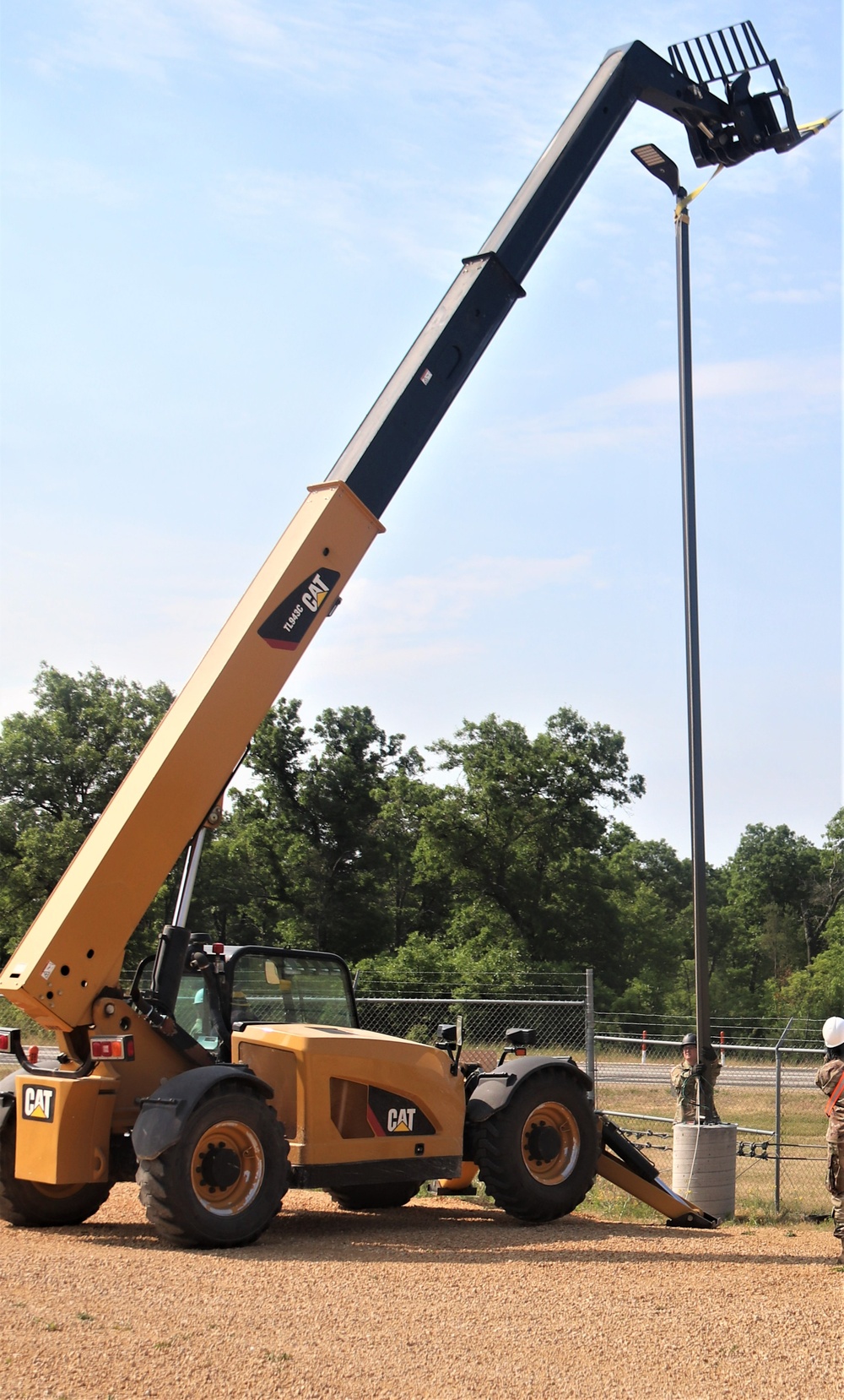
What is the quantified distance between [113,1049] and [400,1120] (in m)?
2.21

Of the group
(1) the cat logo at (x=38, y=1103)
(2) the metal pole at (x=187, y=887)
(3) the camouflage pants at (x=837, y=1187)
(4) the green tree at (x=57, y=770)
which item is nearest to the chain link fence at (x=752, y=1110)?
(3) the camouflage pants at (x=837, y=1187)

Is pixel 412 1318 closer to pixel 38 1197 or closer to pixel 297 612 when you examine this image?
pixel 38 1197

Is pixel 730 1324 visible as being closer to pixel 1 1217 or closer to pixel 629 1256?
pixel 629 1256

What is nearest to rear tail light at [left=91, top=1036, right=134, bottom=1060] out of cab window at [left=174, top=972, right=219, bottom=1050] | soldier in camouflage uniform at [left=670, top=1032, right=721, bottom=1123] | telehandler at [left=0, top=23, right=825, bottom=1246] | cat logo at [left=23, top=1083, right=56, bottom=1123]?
telehandler at [left=0, top=23, right=825, bottom=1246]

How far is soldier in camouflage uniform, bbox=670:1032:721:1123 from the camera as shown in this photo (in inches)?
432

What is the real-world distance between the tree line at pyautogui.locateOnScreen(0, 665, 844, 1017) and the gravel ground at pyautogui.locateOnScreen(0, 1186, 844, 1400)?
3437cm

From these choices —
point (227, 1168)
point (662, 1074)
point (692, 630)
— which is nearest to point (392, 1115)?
point (227, 1168)

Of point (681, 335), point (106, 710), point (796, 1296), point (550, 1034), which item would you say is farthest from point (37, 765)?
point (796, 1296)

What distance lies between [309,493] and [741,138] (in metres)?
5.28

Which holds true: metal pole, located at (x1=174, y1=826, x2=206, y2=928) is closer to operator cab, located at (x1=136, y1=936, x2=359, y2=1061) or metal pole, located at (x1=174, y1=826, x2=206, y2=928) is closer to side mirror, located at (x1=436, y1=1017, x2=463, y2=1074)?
operator cab, located at (x1=136, y1=936, x2=359, y2=1061)

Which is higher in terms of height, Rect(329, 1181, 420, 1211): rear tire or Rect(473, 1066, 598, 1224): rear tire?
Rect(473, 1066, 598, 1224): rear tire

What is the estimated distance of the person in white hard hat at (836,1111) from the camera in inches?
343

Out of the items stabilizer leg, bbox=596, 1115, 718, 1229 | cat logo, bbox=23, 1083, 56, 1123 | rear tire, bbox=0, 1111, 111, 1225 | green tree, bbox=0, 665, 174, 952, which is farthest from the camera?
green tree, bbox=0, 665, 174, 952

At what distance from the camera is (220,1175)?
8234 millimetres
